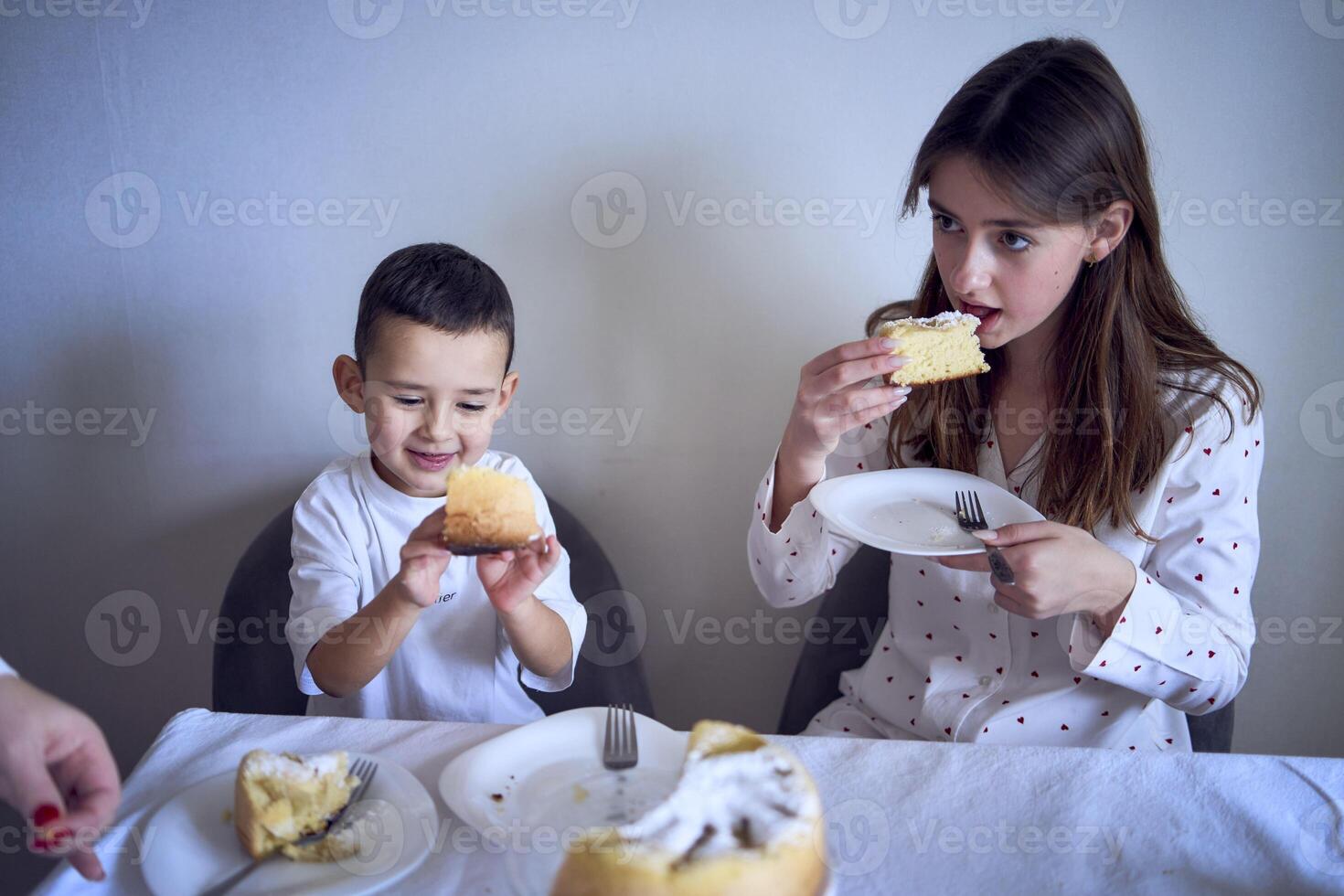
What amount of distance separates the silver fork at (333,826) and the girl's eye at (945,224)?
132 centimetres

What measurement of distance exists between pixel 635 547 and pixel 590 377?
0.49 m

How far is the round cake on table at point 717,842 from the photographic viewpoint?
766 mm

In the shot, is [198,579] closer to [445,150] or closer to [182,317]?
[182,317]

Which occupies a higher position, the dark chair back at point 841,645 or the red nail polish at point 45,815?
the red nail polish at point 45,815

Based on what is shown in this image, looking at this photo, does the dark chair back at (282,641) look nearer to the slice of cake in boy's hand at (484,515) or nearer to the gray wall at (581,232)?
the gray wall at (581,232)

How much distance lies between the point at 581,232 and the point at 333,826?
1.47 meters

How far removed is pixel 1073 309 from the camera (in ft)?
5.59

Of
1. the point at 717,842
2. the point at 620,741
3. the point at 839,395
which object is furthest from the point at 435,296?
the point at 717,842

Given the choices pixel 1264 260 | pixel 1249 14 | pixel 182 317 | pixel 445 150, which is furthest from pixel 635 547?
pixel 1249 14

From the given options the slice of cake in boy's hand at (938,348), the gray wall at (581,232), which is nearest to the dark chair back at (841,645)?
the gray wall at (581,232)

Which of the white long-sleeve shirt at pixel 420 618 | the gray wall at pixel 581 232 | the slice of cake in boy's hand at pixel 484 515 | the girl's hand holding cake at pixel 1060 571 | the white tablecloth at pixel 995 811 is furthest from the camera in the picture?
the gray wall at pixel 581 232

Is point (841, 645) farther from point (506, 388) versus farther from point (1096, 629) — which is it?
point (506, 388)

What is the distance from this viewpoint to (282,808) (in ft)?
3.37

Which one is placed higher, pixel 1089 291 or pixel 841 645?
pixel 1089 291
